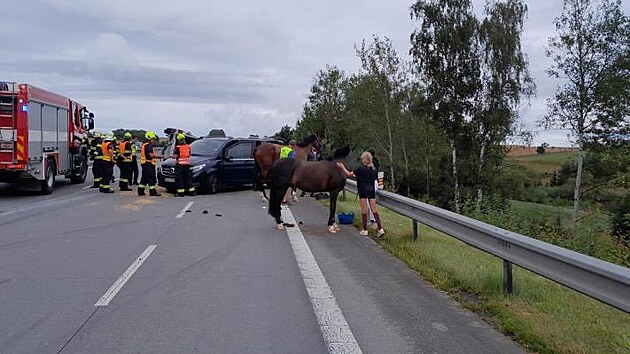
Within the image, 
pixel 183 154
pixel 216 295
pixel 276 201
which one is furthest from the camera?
pixel 183 154

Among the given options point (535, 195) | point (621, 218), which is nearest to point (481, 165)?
point (621, 218)

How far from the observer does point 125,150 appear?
70.3 feet

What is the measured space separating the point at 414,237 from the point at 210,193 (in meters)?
11.0

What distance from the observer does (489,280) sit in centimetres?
784

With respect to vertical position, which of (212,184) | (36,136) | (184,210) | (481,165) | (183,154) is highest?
(36,136)

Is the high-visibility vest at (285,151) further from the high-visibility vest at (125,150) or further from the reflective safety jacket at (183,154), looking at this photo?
the high-visibility vest at (125,150)

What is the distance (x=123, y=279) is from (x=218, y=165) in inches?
525

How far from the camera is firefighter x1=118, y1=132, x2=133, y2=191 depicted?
2144 centimetres

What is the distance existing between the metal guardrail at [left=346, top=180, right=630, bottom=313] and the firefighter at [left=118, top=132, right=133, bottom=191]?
1416cm

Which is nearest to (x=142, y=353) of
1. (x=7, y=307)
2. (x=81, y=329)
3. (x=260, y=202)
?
(x=81, y=329)

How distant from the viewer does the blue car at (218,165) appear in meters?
20.8

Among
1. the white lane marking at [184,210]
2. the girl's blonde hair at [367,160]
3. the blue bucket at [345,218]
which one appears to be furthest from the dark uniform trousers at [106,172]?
the girl's blonde hair at [367,160]

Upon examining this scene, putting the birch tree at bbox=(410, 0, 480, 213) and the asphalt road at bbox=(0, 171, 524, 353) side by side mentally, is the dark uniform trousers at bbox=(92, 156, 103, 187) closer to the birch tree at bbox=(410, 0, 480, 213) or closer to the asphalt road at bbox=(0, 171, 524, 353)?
the asphalt road at bbox=(0, 171, 524, 353)

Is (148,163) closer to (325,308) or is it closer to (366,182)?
(366,182)
